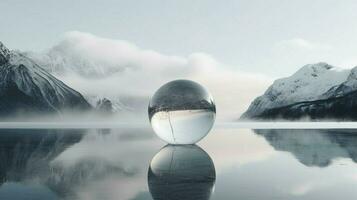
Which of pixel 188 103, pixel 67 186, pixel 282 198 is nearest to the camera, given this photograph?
pixel 282 198

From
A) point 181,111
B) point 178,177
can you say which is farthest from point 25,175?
point 181,111

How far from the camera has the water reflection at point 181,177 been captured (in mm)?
11523

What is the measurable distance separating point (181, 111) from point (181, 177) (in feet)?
32.3

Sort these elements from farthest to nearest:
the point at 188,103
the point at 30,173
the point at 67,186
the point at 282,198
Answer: the point at 188,103 → the point at 30,173 → the point at 67,186 → the point at 282,198

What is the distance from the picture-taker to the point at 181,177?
14.3 m

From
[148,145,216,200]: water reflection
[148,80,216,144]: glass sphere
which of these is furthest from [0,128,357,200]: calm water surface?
[148,80,216,144]: glass sphere

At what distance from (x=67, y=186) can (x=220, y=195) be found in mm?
4585

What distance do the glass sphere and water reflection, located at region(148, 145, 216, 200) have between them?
11.1 feet

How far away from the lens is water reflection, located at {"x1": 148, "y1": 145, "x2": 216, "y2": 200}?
1152 centimetres

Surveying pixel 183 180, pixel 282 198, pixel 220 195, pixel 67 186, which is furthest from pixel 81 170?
pixel 282 198

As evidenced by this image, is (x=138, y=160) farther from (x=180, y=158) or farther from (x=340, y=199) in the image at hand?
(x=340, y=199)

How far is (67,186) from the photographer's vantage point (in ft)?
43.1

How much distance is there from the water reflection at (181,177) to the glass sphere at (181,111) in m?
3.39

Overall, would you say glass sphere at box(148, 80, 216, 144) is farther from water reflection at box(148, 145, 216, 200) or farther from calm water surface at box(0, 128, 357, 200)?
water reflection at box(148, 145, 216, 200)
